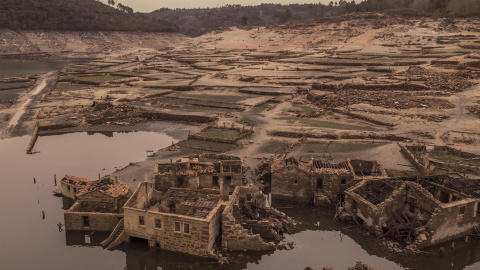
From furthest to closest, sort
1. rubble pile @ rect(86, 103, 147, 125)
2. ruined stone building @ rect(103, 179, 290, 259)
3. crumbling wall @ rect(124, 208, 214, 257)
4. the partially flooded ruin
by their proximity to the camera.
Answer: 1. rubble pile @ rect(86, 103, 147, 125)
2. the partially flooded ruin
3. ruined stone building @ rect(103, 179, 290, 259)
4. crumbling wall @ rect(124, 208, 214, 257)

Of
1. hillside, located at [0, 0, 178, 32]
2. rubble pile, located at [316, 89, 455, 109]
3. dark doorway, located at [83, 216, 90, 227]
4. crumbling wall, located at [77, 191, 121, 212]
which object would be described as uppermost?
hillside, located at [0, 0, 178, 32]

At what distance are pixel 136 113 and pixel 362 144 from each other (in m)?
30.6

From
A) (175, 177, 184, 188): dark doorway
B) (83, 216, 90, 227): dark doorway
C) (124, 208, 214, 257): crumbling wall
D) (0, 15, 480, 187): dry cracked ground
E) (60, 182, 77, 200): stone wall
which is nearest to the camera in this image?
(124, 208, 214, 257): crumbling wall

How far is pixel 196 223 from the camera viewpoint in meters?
22.8

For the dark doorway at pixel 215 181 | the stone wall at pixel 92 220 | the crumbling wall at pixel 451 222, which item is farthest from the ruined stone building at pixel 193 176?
the crumbling wall at pixel 451 222

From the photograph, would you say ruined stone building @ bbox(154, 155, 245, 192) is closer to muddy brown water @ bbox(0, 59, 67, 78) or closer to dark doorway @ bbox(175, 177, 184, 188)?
dark doorway @ bbox(175, 177, 184, 188)

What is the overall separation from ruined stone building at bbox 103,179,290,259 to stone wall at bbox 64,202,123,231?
1.12 metres

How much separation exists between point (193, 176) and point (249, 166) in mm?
8706

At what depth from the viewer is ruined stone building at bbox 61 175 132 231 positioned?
26562 millimetres

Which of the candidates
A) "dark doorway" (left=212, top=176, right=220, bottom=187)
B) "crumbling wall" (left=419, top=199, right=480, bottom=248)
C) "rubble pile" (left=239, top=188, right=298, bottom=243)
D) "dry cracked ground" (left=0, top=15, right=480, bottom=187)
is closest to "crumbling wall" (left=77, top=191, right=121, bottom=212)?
"dark doorway" (left=212, top=176, right=220, bottom=187)

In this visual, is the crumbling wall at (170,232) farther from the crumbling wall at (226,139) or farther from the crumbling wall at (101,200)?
the crumbling wall at (226,139)

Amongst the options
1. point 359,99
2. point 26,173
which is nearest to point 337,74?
point 359,99

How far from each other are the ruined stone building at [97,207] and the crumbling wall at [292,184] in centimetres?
1077

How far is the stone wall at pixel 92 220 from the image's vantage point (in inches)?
1043
